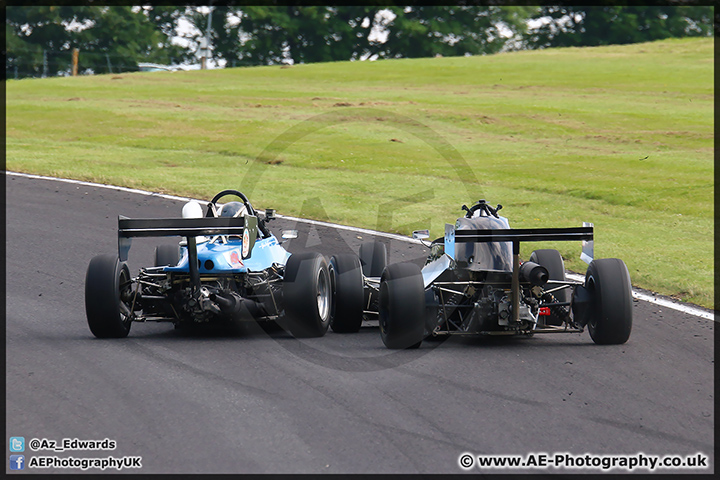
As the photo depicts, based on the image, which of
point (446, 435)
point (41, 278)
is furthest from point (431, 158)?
point (446, 435)

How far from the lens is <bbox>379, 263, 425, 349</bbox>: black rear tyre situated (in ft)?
25.1

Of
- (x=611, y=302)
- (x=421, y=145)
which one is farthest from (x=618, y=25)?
(x=611, y=302)

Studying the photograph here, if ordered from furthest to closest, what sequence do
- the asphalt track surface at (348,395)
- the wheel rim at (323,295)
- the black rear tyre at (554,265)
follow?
the black rear tyre at (554,265)
the wheel rim at (323,295)
the asphalt track surface at (348,395)

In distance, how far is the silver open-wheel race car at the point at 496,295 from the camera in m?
7.66

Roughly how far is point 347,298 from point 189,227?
5.83 ft

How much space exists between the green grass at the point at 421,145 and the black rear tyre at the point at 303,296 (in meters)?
4.64

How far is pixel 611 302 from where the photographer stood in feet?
25.4

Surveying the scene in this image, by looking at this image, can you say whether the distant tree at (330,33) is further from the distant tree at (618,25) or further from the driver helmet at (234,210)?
the driver helmet at (234,210)

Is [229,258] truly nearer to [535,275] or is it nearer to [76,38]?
[535,275]

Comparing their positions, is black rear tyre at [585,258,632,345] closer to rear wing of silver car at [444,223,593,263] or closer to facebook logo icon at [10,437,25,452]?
rear wing of silver car at [444,223,593,263]

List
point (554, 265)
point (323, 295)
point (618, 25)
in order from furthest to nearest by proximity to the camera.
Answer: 1. point (618, 25)
2. point (554, 265)
3. point (323, 295)

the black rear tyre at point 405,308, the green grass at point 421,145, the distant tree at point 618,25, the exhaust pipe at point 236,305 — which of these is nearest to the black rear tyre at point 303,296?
the exhaust pipe at point 236,305

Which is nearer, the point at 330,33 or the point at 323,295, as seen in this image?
the point at 323,295

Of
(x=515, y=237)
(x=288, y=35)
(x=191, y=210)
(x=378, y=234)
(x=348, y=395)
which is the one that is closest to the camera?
(x=348, y=395)
